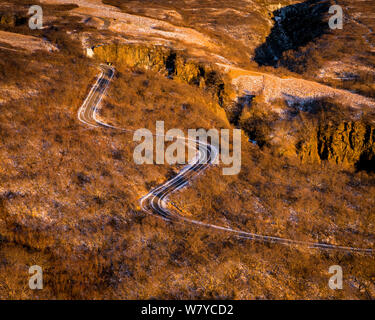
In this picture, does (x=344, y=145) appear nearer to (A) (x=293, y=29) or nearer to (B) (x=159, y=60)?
(B) (x=159, y=60)

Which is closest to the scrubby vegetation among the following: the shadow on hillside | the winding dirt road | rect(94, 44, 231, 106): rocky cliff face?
the winding dirt road

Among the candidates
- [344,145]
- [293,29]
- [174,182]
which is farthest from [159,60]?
[293,29]

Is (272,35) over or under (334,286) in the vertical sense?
over

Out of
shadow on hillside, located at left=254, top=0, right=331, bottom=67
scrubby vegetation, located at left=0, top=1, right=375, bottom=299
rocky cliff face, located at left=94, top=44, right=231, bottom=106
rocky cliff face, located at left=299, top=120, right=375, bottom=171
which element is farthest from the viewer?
shadow on hillside, located at left=254, top=0, right=331, bottom=67

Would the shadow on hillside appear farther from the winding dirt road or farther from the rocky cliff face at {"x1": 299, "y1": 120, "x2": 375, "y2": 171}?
the winding dirt road

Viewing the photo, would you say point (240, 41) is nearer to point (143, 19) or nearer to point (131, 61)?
point (143, 19)

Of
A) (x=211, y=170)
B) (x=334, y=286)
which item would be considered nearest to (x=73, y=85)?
(x=211, y=170)
